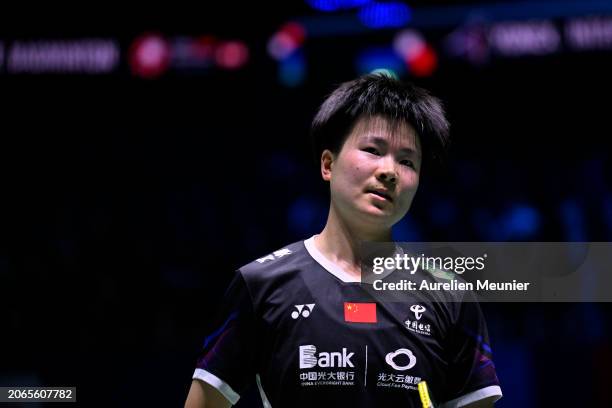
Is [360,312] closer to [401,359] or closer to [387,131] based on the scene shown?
[401,359]

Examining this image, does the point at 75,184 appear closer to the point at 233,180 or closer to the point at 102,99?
the point at 102,99

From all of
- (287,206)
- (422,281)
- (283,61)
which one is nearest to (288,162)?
(287,206)

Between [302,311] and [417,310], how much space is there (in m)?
0.28

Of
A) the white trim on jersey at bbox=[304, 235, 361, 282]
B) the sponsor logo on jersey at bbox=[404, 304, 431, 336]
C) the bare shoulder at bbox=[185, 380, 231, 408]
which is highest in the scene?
the white trim on jersey at bbox=[304, 235, 361, 282]

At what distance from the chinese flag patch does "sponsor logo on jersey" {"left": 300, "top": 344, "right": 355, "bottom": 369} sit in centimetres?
9

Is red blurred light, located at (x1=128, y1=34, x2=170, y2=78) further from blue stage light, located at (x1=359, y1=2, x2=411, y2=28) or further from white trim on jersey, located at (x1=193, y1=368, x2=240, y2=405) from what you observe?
white trim on jersey, located at (x1=193, y1=368, x2=240, y2=405)

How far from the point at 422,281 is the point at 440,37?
3.35m

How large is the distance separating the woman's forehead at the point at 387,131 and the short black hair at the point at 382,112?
10mm

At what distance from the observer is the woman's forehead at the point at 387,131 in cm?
205

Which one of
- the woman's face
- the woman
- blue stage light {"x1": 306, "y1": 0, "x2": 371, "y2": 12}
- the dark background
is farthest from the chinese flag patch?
blue stage light {"x1": 306, "y1": 0, "x2": 371, "y2": 12}

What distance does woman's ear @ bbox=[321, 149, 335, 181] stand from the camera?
7.06 ft

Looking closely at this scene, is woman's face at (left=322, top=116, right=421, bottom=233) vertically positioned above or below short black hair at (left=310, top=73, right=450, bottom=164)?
below

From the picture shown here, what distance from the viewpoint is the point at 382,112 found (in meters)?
2.08

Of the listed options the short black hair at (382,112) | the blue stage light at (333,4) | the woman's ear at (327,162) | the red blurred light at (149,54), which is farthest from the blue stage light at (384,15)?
the woman's ear at (327,162)
